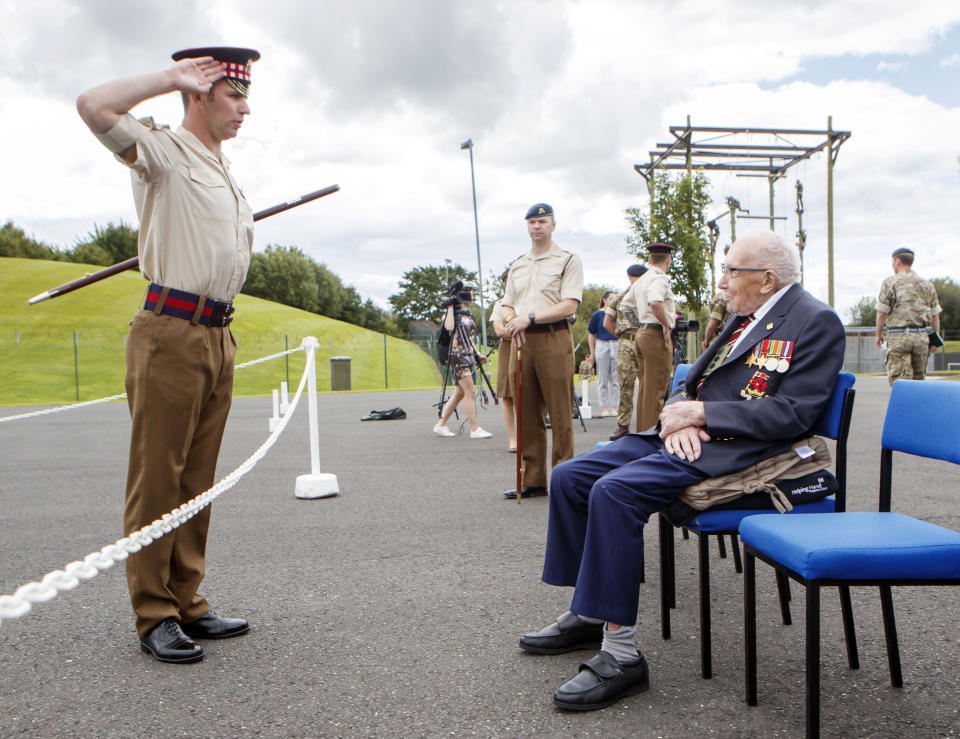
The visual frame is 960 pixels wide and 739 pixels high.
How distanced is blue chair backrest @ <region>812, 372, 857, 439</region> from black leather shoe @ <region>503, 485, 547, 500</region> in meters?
3.05

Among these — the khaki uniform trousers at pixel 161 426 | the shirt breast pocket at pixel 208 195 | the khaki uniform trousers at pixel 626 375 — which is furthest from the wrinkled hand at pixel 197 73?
the khaki uniform trousers at pixel 626 375

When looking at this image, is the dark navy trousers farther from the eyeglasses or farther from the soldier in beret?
the soldier in beret

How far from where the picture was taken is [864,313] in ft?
270

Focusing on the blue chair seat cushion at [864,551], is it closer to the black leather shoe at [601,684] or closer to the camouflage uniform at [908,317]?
the black leather shoe at [601,684]

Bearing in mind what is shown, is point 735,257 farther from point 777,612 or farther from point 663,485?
point 777,612

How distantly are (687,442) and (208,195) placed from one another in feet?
6.57

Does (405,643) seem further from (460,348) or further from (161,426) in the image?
(460,348)

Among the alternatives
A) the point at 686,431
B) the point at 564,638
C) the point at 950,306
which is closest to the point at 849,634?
the point at 686,431

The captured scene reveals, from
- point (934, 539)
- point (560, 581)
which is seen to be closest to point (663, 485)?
point (560, 581)

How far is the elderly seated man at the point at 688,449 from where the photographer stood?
255cm

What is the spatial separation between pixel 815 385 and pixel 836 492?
408 mm

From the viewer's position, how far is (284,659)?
114 inches

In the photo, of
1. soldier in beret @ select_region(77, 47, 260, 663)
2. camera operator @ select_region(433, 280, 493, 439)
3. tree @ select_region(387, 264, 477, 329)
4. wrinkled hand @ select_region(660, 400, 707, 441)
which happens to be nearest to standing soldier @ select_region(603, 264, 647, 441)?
camera operator @ select_region(433, 280, 493, 439)

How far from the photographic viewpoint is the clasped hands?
9.10 ft
